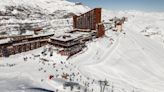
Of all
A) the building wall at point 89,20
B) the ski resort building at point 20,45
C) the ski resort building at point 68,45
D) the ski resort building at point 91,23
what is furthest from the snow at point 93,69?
the building wall at point 89,20

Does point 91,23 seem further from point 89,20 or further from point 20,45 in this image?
point 20,45

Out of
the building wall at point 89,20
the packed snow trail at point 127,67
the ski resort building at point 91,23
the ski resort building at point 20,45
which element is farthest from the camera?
the building wall at point 89,20

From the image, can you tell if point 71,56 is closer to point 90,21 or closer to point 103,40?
point 103,40

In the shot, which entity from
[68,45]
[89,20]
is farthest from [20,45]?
[89,20]

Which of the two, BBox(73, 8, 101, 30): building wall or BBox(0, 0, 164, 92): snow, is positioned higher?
BBox(73, 8, 101, 30): building wall

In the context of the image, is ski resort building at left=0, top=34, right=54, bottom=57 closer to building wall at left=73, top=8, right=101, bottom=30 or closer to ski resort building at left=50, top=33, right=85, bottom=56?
ski resort building at left=50, top=33, right=85, bottom=56

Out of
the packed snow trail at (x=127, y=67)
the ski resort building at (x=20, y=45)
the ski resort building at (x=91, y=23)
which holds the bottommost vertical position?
the packed snow trail at (x=127, y=67)

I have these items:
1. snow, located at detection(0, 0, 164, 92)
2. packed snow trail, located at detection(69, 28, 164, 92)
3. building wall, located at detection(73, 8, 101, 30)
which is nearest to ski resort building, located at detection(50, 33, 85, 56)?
snow, located at detection(0, 0, 164, 92)

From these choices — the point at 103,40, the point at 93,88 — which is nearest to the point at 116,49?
the point at 103,40

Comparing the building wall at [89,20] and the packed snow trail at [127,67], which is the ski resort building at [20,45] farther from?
the packed snow trail at [127,67]
